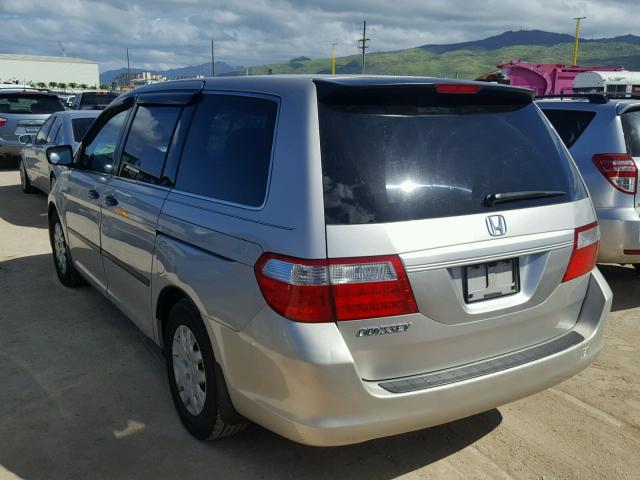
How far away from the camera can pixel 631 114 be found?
201 inches

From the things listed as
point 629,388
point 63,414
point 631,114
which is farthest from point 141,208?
point 631,114

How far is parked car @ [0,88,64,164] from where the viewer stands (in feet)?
44.2

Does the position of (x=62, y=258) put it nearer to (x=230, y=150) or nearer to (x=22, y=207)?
(x=230, y=150)

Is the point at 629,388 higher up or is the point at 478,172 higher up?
the point at 478,172

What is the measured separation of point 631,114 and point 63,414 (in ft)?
15.9

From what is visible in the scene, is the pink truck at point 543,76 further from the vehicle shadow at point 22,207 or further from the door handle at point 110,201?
the door handle at point 110,201

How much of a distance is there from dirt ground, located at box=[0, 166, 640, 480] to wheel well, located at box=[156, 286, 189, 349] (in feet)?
1.52

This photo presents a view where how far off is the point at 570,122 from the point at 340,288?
4.15 m

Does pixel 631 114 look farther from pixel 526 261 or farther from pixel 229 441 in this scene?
pixel 229 441

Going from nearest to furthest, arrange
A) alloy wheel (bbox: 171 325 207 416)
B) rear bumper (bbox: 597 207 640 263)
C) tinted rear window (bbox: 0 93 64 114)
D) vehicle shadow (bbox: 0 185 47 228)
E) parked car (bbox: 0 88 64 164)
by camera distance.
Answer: alloy wheel (bbox: 171 325 207 416) → rear bumper (bbox: 597 207 640 263) → vehicle shadow (bbox: 0 185 47 228) → parked car (bbox: 0 88 64 164) → tinted rear window (bbox: 0 93 64 114)

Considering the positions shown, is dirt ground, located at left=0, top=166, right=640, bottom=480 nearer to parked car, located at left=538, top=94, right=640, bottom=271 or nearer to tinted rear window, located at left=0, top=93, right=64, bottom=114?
parked car, located at left=538, top=94, right=640, bottom=271

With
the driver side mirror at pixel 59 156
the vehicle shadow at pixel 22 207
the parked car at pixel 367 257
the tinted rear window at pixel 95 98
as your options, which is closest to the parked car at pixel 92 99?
the tinted rear window at pixel 95 98

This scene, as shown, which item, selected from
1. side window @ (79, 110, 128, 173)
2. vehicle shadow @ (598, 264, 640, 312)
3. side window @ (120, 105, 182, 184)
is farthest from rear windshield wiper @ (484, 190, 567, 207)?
vehicle shadow @ (598, 264, 640, 312)

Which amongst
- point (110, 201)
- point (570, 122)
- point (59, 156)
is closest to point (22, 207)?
point (59, 156)
